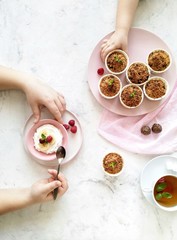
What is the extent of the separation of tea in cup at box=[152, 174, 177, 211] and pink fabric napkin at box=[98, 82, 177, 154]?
10 centimetres

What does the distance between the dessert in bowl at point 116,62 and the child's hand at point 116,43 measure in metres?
0.02

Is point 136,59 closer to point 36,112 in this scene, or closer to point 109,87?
point 109,87

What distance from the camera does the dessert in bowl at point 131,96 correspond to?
1469 millimetres

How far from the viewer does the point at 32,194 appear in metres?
1.42

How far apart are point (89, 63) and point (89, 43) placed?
86 mm

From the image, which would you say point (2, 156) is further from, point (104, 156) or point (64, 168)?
point (104, 156)

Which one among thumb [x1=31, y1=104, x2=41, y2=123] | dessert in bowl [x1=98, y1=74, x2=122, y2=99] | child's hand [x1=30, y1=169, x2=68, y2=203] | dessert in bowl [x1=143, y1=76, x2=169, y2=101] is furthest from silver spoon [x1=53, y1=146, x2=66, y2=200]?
dessert in bowl [x1=143, y1=76, x2=169, y2=101]

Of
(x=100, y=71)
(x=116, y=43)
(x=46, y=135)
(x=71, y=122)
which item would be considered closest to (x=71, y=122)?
(x=71, y=122)

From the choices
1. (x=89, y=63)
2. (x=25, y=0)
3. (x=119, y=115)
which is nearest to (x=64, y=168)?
(x=119, y=115)

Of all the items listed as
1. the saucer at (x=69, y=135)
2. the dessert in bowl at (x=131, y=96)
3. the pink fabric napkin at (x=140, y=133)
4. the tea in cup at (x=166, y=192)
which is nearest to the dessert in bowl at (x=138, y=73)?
the dessert in bowl at (x=131, y=96)

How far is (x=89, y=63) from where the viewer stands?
1504 mm

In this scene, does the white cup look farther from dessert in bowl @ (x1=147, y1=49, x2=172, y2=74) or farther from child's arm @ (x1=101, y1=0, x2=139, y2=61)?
child's arm @ (x1=101, y1=0, x2=139, y2=61)

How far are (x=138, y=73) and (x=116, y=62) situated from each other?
0.28 ft

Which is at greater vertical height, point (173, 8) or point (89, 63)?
point (173, 8)
